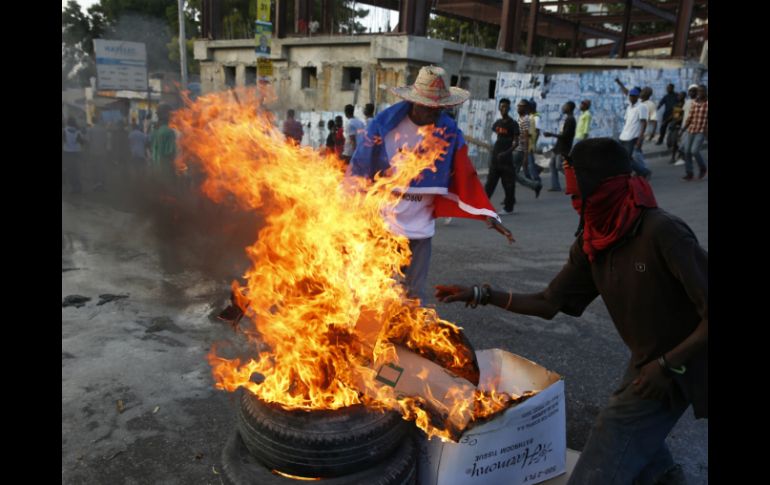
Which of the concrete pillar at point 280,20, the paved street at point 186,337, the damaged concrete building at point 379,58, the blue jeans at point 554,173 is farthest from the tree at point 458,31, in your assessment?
the paved street at point 186,337

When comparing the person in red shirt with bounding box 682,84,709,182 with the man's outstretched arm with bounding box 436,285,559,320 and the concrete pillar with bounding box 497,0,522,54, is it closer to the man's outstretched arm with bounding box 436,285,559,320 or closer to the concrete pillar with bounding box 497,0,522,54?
the concrete pillar with bounding box 497,0,522,54

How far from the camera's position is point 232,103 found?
417 cm

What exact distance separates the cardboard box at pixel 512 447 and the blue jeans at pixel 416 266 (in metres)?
1.22

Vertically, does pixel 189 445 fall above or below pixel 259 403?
below

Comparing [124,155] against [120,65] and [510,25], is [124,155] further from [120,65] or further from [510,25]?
[510,25]

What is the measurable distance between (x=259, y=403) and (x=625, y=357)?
363 cm

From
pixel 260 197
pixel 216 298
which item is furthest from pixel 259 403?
pixel 216 298

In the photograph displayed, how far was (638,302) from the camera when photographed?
92.8 inches

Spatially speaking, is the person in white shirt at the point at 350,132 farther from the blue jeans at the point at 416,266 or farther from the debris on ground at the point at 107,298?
the blue jeans at the point at 416,266

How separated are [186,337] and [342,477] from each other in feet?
10.7

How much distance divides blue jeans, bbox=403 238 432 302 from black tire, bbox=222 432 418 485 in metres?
1.78

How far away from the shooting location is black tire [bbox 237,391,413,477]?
232 centimetres

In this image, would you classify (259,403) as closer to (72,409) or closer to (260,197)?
(260,197)

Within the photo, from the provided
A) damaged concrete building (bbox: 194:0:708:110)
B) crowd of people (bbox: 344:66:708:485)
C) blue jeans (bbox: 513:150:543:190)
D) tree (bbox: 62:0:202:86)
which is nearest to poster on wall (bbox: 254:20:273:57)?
damaged concrete building (bbox: 194:0:708:110)
